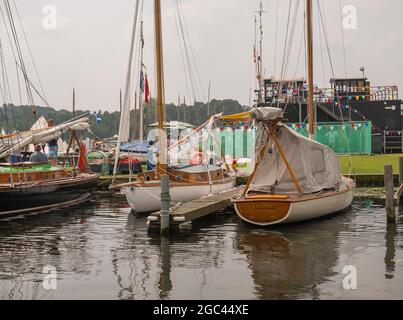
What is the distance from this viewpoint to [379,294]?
477 inches

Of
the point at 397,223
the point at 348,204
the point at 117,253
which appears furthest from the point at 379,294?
the point at 348,204

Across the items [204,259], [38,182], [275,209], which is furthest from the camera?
[38,182]

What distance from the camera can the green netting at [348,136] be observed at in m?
51.2

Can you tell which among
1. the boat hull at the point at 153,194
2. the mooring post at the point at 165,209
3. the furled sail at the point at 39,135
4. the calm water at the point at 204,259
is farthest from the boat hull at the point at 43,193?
the mooring post at the point at 165,209

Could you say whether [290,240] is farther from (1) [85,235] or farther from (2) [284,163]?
(1) [85,235]

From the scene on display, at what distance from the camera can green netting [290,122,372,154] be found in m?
51.2

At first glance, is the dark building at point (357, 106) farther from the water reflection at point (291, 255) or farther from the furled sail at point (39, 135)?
the water reflection at point (291, 255)

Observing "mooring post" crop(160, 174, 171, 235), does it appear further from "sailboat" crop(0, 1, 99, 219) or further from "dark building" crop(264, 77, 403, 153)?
"dark building" crop(264, 77, 403, 153)

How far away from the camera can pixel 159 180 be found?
24875 millimetres

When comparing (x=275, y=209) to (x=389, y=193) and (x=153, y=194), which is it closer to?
(x=389, y=193)

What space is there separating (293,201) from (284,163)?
7.05 feet

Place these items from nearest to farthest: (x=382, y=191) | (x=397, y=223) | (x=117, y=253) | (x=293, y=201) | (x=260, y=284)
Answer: (x=260, y=284) → (x=117, y=253) → (x=293, y=201) → (x=397, y=223) → (x=382, y=191)

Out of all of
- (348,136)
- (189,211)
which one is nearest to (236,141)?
(348,136)

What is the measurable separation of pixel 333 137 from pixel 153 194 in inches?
1213
